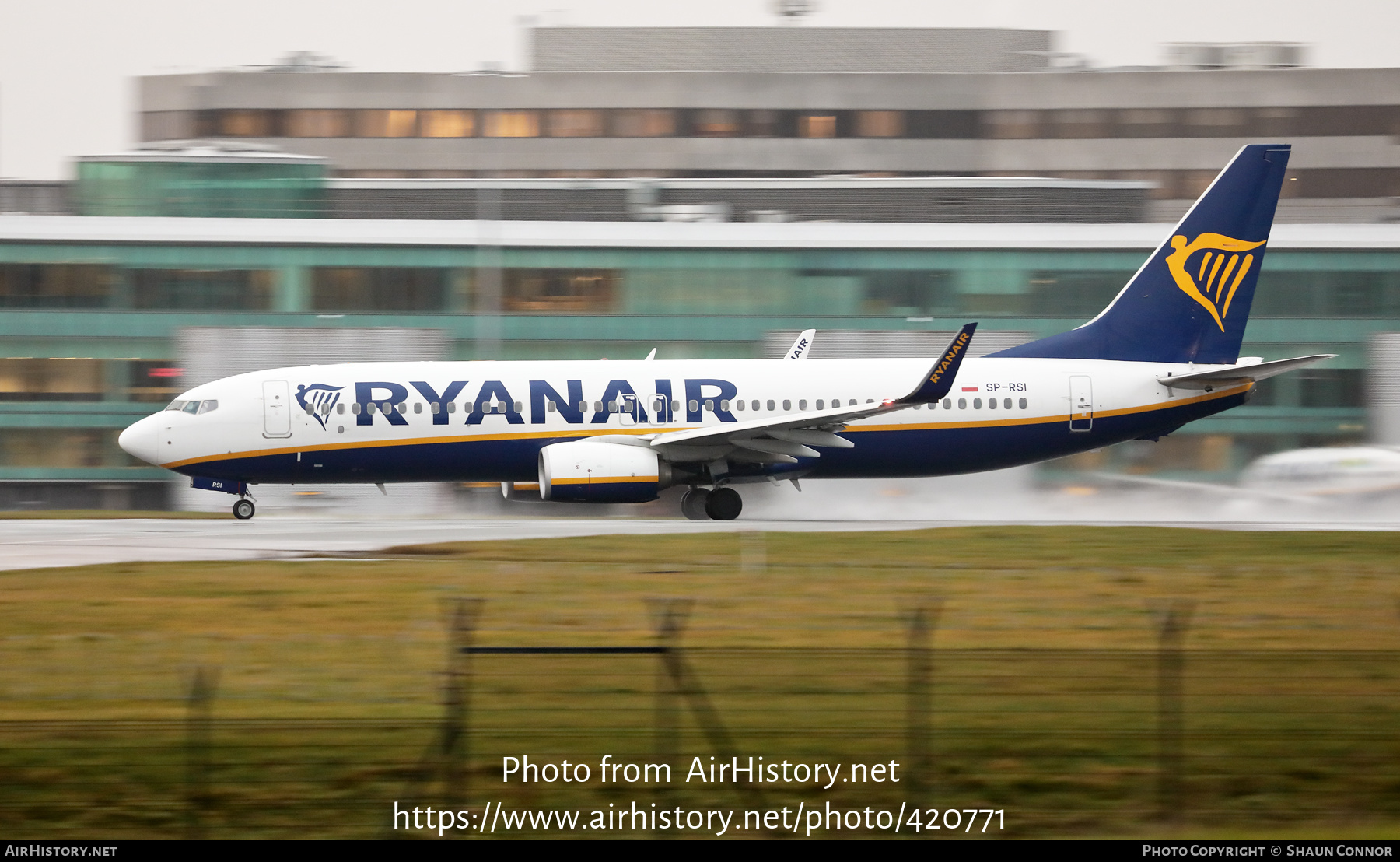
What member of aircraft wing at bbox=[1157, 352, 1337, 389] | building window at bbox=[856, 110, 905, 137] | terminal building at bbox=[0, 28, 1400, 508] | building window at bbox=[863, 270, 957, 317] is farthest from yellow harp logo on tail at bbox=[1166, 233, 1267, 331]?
building window at bbox=[856, 110, 905, 137]

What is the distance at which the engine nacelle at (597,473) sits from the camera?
89.7 ft

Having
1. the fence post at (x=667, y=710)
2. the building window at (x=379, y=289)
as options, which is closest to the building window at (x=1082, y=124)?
the building window at (x=379, y=289)

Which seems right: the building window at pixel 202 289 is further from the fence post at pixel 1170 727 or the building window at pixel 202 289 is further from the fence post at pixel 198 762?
the fence post at pixel 1170 727

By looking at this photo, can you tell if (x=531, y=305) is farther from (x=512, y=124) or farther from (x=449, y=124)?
(x=449, y=124)

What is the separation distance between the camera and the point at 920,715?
9.22 meters

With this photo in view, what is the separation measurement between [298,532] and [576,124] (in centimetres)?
5336

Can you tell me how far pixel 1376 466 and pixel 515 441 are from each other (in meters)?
19.2

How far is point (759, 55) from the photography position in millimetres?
80500

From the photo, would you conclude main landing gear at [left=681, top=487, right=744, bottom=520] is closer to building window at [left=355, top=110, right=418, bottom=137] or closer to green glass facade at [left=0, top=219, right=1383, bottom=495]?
green glass facade at [left=0, top=219, right=1383, bottom=495]

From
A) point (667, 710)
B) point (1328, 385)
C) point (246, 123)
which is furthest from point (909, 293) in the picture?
point (246, 123)

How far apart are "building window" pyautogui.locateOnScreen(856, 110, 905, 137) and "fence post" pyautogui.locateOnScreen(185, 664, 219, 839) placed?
71.7 meters

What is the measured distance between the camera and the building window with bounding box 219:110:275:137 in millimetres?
Result: 77688

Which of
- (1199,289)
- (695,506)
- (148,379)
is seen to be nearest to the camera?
(695,506)

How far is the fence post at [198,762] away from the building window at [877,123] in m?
71.7
